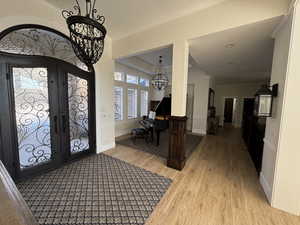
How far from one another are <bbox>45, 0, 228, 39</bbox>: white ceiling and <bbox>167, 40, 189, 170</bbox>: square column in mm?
534

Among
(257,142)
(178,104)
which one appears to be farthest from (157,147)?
(257,142)

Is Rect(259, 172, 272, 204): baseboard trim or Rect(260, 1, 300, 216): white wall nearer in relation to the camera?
Rect(260, 1, 300, 216): white wall

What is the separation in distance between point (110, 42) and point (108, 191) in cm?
364

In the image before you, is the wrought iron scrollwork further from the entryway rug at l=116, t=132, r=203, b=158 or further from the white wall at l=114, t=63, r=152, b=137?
the entryway rug at l=116, t=132, r=203, b=158

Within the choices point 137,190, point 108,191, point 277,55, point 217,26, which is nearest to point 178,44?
point 217,26

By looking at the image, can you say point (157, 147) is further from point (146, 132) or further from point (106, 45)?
point (106, 45)

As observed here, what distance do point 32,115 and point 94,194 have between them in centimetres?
187

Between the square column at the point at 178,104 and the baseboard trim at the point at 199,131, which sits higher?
the square column at the point at 178,104

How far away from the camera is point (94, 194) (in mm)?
2047

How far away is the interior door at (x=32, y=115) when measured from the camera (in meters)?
2.26

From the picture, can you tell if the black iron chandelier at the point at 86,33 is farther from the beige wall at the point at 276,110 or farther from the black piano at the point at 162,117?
the black piano at the point at 162,117

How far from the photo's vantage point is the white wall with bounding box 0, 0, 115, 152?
84.1 inches

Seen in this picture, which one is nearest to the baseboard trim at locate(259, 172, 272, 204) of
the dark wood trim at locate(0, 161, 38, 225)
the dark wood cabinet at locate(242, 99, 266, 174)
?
the dark wood cabinet at locate(242, 99, 266, 174)

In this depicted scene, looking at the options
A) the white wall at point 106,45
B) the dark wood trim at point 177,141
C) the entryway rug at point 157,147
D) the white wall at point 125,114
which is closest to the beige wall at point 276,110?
the dark wood trim at point 177,141
